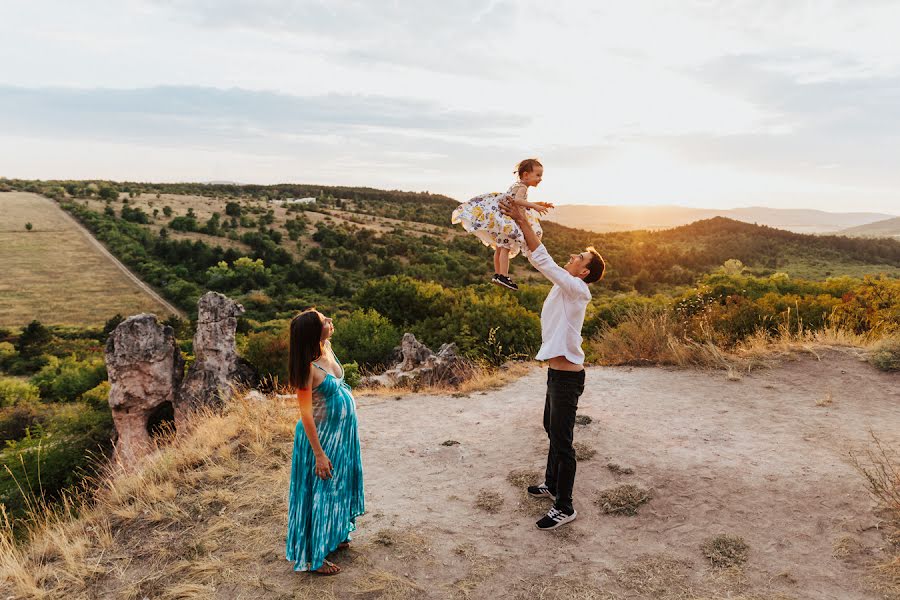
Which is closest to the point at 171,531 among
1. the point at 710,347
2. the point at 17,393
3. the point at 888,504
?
the point at 888,504

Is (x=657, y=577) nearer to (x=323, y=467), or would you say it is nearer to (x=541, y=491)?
(x=541, y=491)

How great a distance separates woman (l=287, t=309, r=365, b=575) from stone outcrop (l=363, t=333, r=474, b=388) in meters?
6.58

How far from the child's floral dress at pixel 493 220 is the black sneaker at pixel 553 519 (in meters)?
2.38

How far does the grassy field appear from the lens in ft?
149

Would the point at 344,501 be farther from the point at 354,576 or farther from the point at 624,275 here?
the point at 624,275

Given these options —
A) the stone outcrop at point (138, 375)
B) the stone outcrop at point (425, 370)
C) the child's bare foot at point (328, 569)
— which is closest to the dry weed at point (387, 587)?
the child's bare foot at point (328, 569)

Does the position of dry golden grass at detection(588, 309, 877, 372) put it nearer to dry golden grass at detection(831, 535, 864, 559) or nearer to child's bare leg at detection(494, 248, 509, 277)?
dry golden grass at detection(831, 535, 864, 559)

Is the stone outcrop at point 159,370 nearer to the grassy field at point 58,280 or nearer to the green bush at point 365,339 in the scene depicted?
the green bush at point 365,339

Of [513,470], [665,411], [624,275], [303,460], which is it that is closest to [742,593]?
[513,470]

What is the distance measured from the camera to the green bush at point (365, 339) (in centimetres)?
1670

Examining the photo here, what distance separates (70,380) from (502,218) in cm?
2887

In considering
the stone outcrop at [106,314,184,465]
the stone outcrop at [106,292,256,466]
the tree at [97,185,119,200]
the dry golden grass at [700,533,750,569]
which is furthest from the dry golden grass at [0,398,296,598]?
the tree at [97,185,119,200]

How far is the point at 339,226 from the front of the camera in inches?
2803

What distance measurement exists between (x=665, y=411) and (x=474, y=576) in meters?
4.53
